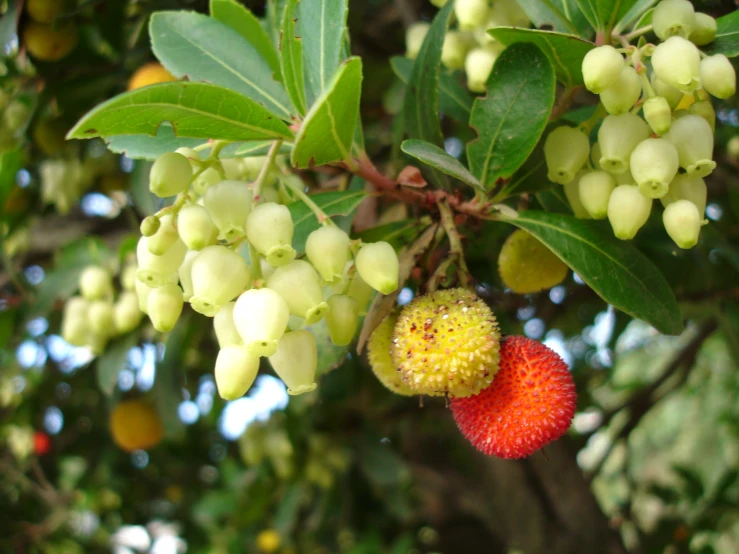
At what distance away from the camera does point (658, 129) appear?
73 centimetres

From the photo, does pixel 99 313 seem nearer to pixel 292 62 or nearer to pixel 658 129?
pixel 292 62

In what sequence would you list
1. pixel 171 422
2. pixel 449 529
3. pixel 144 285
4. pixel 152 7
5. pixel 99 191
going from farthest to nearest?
pixel 449 529, pixel 99 191, pixel 171 422, pixel 152 7, pixel 144 285

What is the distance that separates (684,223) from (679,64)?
0.17 metres

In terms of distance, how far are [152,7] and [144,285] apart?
885mm

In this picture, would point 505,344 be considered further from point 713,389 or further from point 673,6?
point 713,389

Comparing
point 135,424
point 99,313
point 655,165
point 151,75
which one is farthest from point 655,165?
point 135,424

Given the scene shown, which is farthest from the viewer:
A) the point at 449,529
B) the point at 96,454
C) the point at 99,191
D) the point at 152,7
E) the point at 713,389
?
the point at 713,389

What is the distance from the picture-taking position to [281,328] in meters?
0.70

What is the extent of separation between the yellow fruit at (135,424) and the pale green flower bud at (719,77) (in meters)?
1.97

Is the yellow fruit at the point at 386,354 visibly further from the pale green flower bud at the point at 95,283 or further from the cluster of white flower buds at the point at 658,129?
the pale green flower bud at the point at 95,283

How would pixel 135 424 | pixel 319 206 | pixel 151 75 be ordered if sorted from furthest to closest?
pixel 135 424 < pixel 151 75 < pixel 319 206

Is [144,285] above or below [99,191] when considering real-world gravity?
above

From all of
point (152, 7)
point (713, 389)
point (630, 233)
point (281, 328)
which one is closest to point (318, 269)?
point (281, 328)

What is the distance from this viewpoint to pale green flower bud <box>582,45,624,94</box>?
2.35ft
